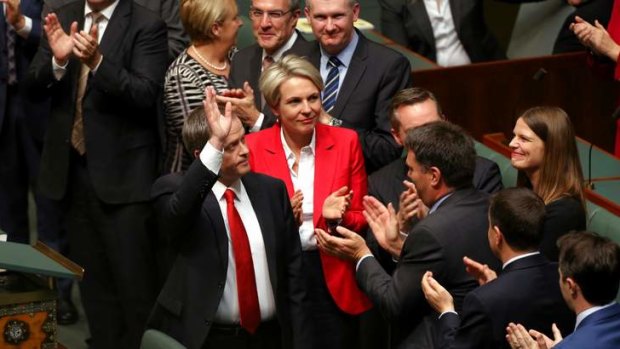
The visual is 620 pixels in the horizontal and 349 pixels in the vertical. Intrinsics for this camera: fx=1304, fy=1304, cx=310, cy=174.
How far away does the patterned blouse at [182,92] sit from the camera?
512 centimetres

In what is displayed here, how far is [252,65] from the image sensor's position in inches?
205

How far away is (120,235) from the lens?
17.5 ft

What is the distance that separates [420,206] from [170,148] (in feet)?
4.52

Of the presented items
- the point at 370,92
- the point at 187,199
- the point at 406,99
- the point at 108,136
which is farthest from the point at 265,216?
the point at 108,136

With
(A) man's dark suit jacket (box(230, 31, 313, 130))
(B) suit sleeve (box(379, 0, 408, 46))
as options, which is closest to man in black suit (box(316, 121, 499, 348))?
(A) man's dark suit jacket (box(230, 31, 313, 130))

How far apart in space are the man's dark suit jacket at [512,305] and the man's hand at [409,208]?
612 mm

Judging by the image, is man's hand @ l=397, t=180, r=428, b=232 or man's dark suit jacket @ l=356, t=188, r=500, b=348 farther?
man's hand @ l=397, t=180, r=428, b=232

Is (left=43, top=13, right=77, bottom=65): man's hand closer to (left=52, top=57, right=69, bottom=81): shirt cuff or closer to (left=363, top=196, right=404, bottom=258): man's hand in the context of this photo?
(left=52, top=57, right=69, bottom=81): shirt cuff

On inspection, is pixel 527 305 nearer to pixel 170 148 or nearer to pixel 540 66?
pixel 170 148

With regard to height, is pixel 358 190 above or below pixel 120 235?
above

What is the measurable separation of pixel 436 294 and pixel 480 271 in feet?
0.47

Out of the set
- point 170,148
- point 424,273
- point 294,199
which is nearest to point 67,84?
point 170,148

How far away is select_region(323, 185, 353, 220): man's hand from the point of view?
4.44m

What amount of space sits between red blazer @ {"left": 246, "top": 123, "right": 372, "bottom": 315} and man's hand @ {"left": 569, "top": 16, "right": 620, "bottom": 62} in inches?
53.7
